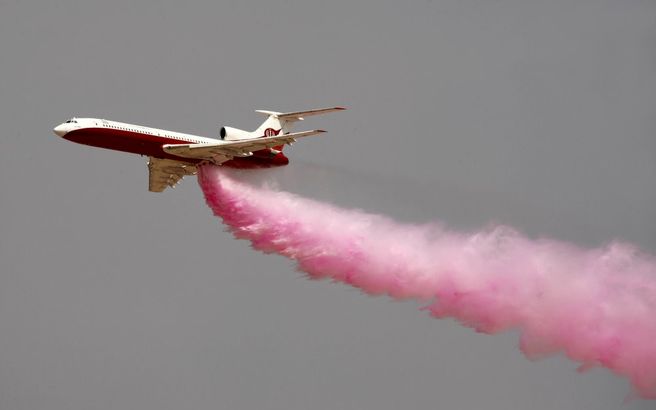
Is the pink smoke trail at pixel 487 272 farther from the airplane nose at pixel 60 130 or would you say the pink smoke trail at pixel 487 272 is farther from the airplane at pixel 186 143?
the airplane nose at pixel 60 130

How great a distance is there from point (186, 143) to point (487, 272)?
16.5m

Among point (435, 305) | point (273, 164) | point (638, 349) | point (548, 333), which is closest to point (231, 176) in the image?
point (273, 164)

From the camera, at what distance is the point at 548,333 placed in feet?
171

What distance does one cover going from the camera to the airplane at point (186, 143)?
55750 mm

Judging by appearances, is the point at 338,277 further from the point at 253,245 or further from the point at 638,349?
the point at 638,349

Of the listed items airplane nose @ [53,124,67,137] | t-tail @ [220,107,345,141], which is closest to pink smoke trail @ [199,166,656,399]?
t-tail @ [220,107,345,141]

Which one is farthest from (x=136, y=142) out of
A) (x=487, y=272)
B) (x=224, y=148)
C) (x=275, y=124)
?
(x=487, y=272)

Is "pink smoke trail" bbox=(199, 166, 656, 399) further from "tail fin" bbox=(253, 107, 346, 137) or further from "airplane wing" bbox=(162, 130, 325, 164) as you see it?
"tail fin" bbox=(253, 107, 346, 137)

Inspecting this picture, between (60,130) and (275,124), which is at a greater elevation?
(275,124)

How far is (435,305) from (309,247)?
7146mm

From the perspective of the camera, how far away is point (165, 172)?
6091cm

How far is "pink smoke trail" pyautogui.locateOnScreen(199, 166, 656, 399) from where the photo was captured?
5203 centimetres

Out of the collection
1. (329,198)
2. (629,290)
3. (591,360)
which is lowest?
(591,360)

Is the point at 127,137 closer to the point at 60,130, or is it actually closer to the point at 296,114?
→ the point at 60,130
